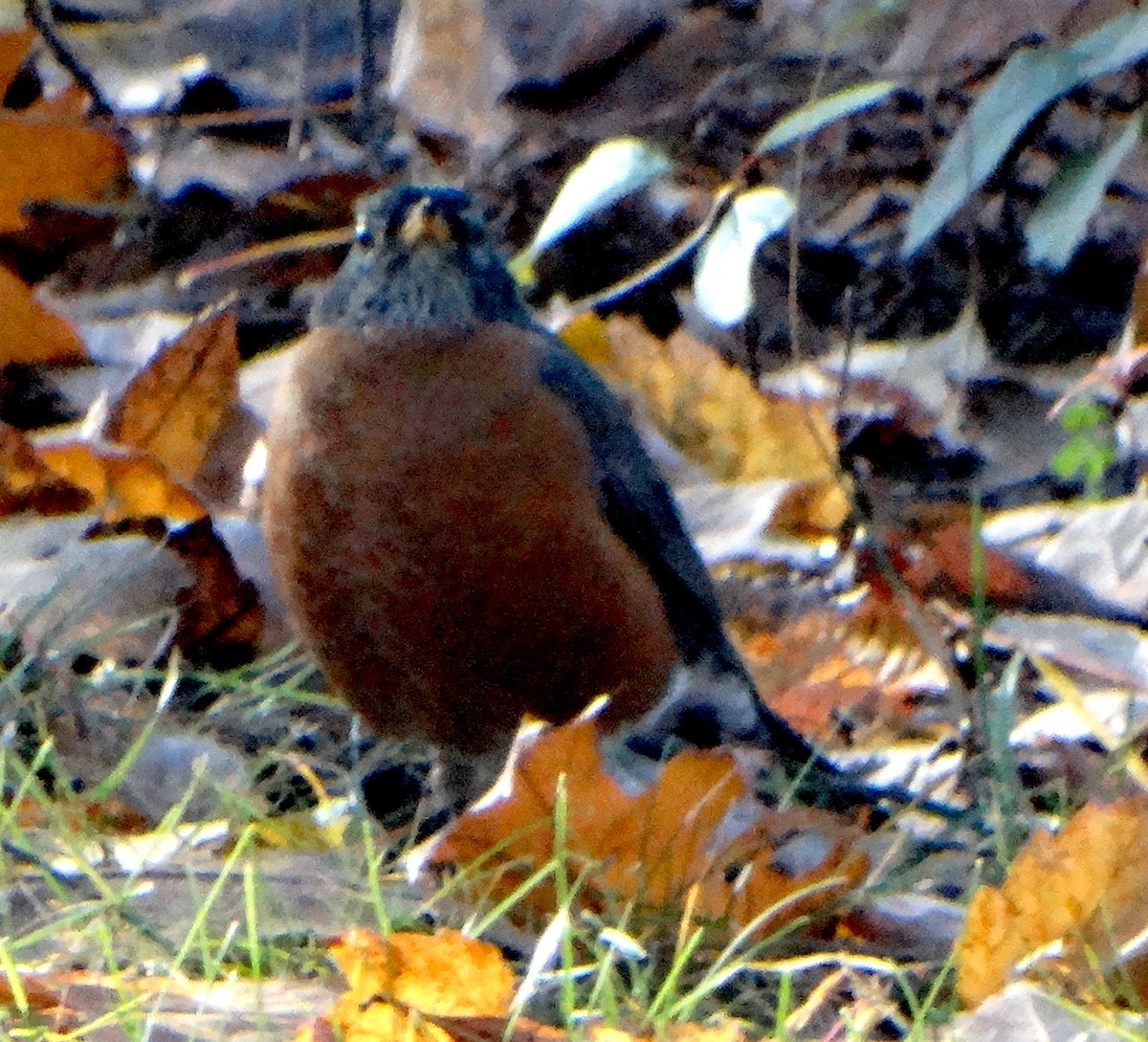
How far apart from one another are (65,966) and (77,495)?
5.06 ft

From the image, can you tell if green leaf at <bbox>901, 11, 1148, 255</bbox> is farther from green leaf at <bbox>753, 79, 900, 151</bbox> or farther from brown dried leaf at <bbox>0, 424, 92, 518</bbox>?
brown dried leaf at <bbox>0, 424, 92, 518</bbox>

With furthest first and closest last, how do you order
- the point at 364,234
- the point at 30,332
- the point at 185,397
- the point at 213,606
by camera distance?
1. the point at 30,332
2. the point at 185,397
3. the point at 364,234
4. the point at 213,606

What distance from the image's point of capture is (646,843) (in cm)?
261

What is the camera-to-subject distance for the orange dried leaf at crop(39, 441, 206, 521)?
3648 millimetres

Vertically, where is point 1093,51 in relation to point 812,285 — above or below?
above

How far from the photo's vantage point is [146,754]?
309 cm

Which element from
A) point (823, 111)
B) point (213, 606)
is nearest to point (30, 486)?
point (213, 606)

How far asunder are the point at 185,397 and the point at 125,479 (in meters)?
0.38

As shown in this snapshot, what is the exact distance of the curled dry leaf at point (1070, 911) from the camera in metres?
2.24

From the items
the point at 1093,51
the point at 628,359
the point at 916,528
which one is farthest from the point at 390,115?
the point at 1093,51

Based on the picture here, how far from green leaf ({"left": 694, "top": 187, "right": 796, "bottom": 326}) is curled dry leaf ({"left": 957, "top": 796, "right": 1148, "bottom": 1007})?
1642mm

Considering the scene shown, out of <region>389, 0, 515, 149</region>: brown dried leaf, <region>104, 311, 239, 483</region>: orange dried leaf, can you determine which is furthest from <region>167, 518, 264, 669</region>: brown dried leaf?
<region>389, 0, 515, 149</region>: brown dried leaf

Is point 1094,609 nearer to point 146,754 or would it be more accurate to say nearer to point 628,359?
point 628,359

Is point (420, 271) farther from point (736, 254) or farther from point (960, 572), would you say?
point (960, 572)
